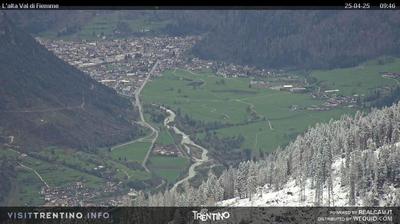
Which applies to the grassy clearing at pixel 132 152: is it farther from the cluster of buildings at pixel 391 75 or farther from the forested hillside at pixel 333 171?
the cluster of buildings at pixel 391 75

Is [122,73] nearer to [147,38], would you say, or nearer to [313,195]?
[147,38]

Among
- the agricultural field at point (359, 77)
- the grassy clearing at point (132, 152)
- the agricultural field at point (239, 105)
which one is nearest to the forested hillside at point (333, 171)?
the grassy clearing at point (132, 152)

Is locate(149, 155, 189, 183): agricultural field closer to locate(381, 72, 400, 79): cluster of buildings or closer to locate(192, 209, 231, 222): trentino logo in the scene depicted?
locate(192, 209, 231, 222): trentino logo

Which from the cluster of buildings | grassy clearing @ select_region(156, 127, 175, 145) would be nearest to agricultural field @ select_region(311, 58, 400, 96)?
the cluster of buildings

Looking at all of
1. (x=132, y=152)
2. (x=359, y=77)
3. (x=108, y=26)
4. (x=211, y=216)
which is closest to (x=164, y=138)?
(x=132, y=152)

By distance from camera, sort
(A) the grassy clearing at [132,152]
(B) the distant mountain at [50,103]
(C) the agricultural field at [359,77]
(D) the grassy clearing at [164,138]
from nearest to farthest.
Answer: (A) the grassy clearing at [132,152]
(B) the distant mountain at [50,103]
(D) the grassy clearing at [164,138]
(C) the agricultural field at [359,77]
